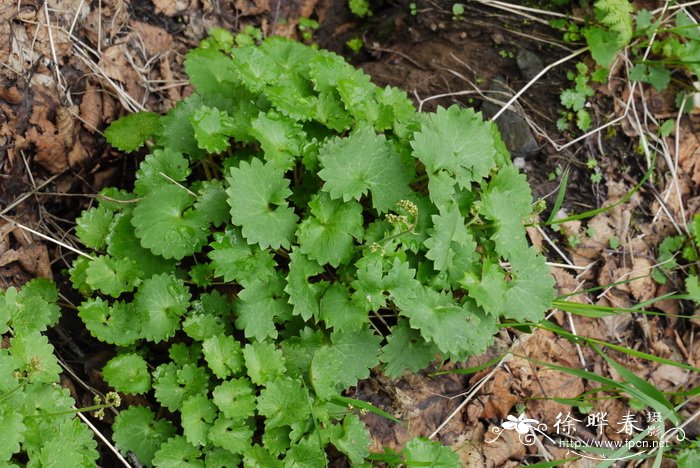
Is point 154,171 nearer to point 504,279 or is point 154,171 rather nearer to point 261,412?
point 261,412

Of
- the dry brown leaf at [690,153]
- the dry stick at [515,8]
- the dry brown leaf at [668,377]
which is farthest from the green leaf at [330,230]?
the dry brown leaf at [690,153]

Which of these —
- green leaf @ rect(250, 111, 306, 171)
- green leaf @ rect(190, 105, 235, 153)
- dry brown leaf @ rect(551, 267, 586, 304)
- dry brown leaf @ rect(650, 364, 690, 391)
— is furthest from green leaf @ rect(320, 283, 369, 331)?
dry brown leaf @ rect(650, 364, 690, 391)

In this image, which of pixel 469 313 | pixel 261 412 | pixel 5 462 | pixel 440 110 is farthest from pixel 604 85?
pixel 5 462

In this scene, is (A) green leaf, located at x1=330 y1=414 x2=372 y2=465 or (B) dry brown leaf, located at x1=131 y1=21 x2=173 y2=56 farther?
(B) dry brown leaf, located at x1=131 y1=21 x2=173 y2=56

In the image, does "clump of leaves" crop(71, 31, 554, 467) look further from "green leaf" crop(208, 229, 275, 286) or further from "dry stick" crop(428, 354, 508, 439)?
"dry stick" crop(428, 354, 508, 439)

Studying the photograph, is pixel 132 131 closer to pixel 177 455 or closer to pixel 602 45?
pixel 177 455

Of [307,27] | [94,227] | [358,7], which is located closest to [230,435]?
[94,227]

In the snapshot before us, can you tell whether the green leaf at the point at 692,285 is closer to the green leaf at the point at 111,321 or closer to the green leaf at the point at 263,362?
the green leaf at the point at 263,362
